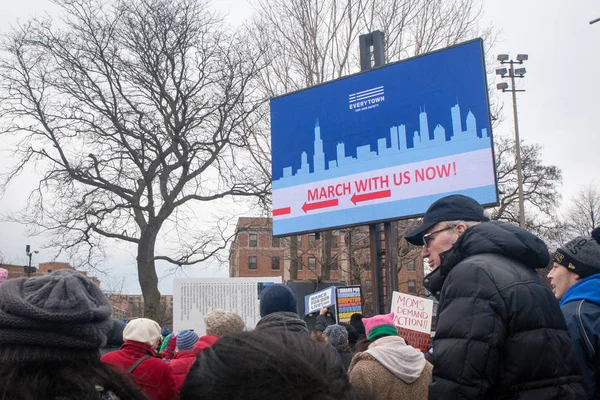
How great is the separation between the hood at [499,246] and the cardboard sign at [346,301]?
20.9 feet

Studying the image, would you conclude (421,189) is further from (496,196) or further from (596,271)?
(596,271)

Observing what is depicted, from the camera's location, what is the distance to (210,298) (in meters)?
10.8

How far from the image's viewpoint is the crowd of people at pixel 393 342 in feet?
3.54

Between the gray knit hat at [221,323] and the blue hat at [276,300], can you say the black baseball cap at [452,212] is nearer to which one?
the blue hat at [276,300]

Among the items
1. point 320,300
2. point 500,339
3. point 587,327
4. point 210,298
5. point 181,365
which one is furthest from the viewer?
point 210,298

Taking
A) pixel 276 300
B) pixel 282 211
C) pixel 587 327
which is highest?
pixel 282 211

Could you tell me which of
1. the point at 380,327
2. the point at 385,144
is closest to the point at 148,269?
the point at 385,144

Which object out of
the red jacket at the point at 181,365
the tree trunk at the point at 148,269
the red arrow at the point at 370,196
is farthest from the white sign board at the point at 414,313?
the tree trunk at the point at 148,269

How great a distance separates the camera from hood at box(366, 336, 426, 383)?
11.6 feet

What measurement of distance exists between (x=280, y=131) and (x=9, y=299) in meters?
10.9

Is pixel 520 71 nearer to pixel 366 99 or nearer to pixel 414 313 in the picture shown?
pixel 366 99

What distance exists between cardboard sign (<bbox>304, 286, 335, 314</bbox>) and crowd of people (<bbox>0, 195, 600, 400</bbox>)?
435cm

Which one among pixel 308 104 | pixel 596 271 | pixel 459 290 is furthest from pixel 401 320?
pixel 308 104

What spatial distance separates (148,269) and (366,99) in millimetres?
9417
